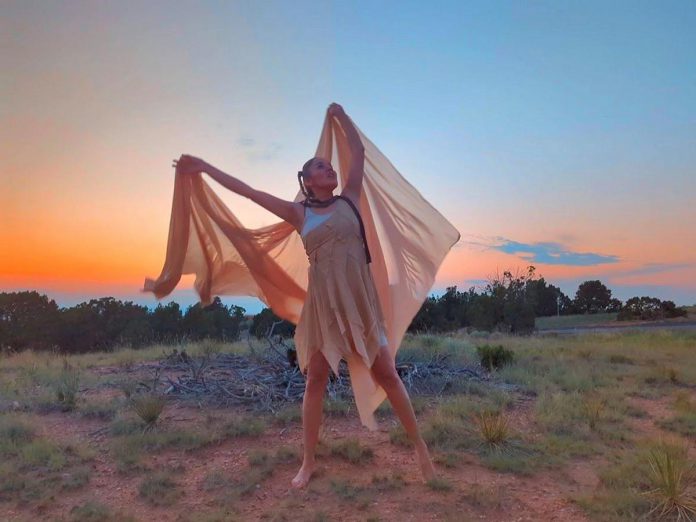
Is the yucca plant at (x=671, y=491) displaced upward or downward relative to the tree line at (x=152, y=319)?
downward

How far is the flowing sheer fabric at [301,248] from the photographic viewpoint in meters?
4.64

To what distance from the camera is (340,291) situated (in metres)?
4.00

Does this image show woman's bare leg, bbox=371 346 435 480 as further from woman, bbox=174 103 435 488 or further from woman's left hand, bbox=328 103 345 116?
woman's left hand, bbox=328 103 345 116

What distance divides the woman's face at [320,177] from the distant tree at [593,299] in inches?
1714

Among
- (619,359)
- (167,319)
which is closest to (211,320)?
(167,319)

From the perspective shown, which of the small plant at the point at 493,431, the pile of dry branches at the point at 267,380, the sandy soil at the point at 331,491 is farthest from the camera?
the pile of dry branches at the point at 267,380

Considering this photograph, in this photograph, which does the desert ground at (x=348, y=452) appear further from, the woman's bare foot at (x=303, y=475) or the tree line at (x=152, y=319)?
the tree line at (x=152, y=319)

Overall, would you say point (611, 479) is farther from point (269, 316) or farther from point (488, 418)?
point (269, 316)

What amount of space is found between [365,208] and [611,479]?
102 inches

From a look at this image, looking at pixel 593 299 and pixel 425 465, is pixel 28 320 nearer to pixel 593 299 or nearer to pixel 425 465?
pixel 425 465

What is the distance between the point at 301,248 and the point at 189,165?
112cm

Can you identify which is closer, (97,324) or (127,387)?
(127,387)

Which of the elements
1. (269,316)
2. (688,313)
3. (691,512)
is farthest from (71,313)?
(688,313)

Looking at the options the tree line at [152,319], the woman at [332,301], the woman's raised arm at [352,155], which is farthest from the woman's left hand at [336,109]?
the tree line at [152,319]
